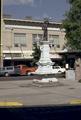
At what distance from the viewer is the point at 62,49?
3349 inches

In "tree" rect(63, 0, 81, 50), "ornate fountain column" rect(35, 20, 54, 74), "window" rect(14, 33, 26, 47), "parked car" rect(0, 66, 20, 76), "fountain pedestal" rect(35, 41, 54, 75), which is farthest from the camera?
"window" rect(14, 33, 26, 47)

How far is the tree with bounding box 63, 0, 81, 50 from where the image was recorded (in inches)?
2117

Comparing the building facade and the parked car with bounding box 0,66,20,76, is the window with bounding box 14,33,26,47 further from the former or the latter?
the parked car with bounding box 0,66,20,76

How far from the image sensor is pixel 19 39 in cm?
7988

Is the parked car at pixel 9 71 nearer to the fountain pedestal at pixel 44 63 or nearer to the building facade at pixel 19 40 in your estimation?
the building facade at pixel 19 40

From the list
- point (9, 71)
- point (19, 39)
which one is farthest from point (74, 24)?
point (19, 39)

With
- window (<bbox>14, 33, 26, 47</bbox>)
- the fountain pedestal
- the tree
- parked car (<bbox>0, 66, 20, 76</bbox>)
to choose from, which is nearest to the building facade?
window (<bbox>14, 33, 26, 47</bbox>)

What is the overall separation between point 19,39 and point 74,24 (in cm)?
2675

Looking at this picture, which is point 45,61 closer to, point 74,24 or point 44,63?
point 44,63

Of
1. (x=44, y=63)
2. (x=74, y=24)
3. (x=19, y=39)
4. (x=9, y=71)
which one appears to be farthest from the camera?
(x=19, y=39)

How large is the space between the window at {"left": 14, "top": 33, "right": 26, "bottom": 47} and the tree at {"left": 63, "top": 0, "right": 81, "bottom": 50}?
972 inches

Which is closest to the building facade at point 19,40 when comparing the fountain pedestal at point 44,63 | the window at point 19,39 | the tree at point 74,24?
the window at point 19,39
